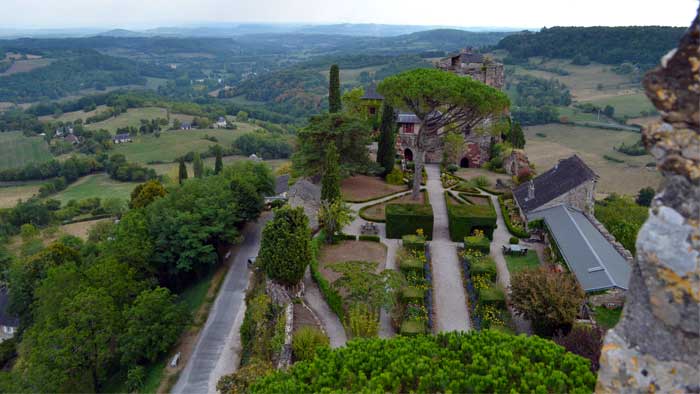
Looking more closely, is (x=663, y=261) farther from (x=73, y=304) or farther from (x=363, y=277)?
(x=73, y=304)

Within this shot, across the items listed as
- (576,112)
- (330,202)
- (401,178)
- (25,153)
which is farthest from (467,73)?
(25,153)

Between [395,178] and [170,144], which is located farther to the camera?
[170,144]

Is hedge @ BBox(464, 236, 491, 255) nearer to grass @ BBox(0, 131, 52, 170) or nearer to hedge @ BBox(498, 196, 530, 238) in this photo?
hedge @ BBox(498, 196, 530, 238)

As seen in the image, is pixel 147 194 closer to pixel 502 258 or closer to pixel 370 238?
pixel 370 238

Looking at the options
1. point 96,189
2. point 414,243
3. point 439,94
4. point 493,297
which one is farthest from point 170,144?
point 493,297

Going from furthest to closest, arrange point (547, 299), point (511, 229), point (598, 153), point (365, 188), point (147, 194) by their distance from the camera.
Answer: point (598, 153)
point (147, 194)
point (365, 188)
point (511, 229)
point (547, 299)

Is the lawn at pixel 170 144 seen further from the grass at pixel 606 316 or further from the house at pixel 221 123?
the grass at pixel 606 316
